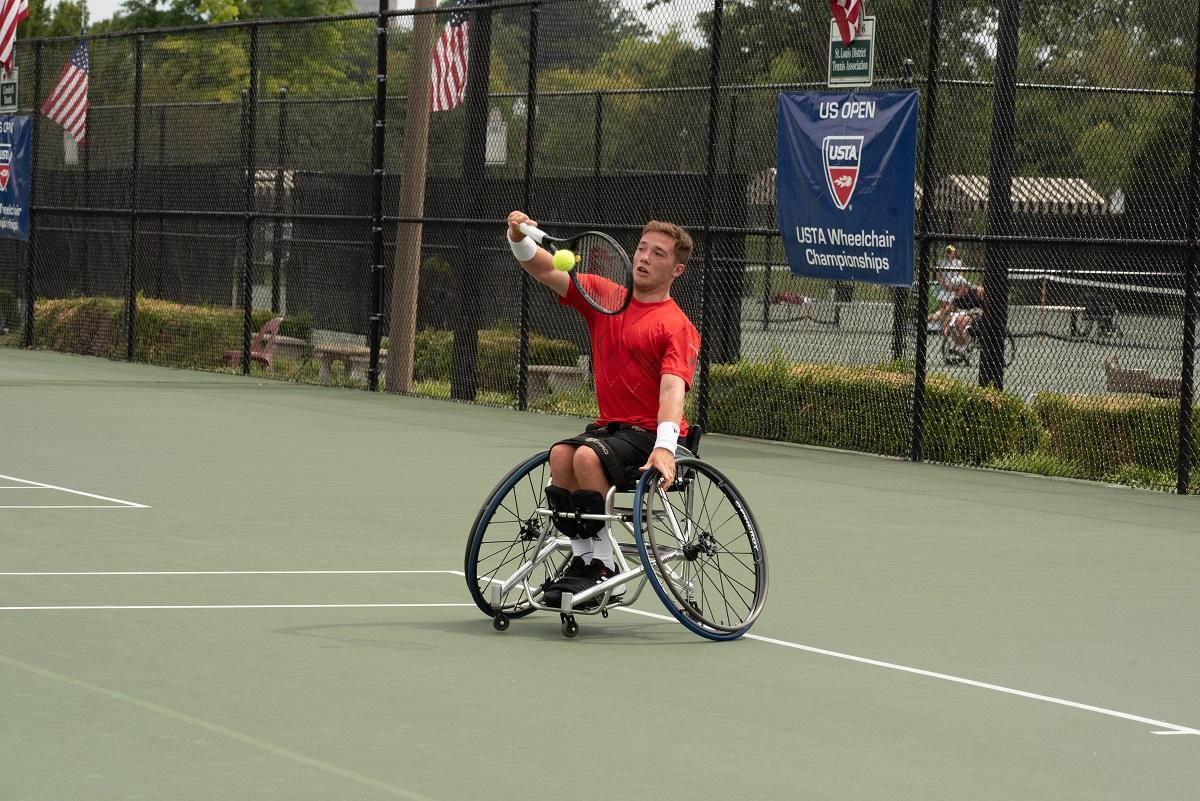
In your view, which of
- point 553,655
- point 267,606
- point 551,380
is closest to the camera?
point 553,655

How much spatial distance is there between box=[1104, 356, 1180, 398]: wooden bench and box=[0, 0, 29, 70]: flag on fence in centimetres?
1516

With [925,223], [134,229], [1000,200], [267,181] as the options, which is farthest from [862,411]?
[134,229]

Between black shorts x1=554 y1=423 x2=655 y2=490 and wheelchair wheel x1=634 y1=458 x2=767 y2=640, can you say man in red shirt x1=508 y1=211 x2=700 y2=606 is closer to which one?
black shorts x1=554 y1=423 x2=655 y2=490

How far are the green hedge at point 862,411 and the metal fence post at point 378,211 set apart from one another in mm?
4672

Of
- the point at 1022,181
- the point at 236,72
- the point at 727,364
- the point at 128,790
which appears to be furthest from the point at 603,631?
the point at 236,72

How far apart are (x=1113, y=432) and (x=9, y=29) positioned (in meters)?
16.6

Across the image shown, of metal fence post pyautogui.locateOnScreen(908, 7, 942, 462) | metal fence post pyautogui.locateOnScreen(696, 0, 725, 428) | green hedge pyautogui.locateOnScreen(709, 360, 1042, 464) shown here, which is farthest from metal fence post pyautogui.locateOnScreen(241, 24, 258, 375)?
metal fence post pyautogui.locateOnScreen(908, 7, 942, 462)

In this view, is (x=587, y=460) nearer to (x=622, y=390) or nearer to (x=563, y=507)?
(x=563, y=507)

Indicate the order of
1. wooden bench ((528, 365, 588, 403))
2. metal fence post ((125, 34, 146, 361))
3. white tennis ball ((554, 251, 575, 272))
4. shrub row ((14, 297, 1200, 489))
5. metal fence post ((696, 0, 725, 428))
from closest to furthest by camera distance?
white tennis ball ((554, 251, 575, 272)) < shrub row ((14, 297, 1200, 489)) < metal fence post ((696, 0, 725, 428)) < wooden bench ((528, 365, 588, 403)) < metal fence post ((125, 34, 146, 361))

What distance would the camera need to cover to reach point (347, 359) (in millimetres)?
20719

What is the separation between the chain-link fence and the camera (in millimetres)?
14906

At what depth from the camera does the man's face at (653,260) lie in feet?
25.5

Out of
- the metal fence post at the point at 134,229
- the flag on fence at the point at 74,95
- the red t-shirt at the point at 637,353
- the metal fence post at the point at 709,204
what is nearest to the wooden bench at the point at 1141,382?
the metal fence post at the point at 709,204

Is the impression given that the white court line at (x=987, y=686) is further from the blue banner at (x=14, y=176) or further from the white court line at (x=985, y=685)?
the blue banner at (x=14, y=176)
